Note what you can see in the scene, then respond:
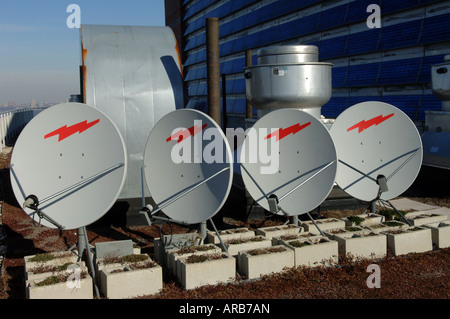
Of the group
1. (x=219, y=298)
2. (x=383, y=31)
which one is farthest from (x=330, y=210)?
(x=383, y=31)

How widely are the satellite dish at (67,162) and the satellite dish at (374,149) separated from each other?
4794mm

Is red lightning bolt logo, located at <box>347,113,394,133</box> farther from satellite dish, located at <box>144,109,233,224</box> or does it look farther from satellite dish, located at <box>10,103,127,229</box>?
satellite dish, located at <box>10,103,127,229</box>

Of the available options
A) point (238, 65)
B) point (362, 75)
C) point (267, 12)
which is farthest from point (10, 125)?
point (362, 75)

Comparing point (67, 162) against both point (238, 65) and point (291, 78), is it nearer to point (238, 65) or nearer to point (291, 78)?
point (291, 78)

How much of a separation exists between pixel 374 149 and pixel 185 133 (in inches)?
169

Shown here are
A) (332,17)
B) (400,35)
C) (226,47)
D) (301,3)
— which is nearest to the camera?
(400,35)

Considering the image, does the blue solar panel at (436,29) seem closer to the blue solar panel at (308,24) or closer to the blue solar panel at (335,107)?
the blue solar panel at (335,107)

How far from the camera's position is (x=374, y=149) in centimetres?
1030

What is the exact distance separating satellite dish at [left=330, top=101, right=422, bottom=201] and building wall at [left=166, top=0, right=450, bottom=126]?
20.5ft

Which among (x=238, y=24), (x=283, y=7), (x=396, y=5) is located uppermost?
(x=238, y=24)

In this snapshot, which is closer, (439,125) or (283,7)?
(439,125)

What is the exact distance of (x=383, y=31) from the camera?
17750 mm

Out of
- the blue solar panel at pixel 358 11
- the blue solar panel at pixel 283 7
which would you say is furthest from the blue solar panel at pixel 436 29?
the blue solar panel at pixel 283 7

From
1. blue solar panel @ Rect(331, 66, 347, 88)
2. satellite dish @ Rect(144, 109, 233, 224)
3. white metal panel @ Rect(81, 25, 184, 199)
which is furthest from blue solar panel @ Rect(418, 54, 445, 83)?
satellite dish @ Rect(144, 109, 233, 224)
